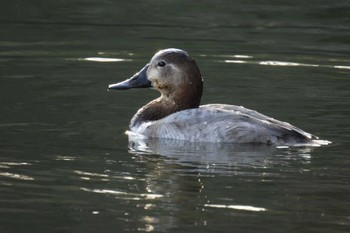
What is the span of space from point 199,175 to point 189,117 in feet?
5.27

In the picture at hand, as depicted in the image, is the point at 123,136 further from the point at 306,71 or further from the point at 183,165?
the point at 306,71

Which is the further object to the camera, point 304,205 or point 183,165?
point 183,165

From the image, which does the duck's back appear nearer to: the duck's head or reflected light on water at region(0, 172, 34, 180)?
the duck's head

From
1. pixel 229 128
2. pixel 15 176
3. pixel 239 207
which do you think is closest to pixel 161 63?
pixel 229 128

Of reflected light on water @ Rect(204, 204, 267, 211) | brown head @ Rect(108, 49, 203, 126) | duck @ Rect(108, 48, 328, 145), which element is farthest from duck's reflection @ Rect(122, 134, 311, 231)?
brown head @ Rect(108, 49, 203, 126)

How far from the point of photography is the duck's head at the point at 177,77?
442 inches

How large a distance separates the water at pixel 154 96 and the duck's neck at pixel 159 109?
0.22 meters

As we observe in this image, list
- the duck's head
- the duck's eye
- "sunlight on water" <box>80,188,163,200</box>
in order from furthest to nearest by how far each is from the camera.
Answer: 1. the duck's eye
2. the duck's head
3. "sunlight on water" <box>80,188,163,200</box>

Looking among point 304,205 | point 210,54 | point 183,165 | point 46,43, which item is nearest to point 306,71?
point 210,54

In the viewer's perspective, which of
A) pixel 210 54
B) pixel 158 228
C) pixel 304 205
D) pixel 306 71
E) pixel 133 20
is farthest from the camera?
pixel 133 20

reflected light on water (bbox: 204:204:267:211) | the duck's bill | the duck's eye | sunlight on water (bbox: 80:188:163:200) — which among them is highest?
the duck's eye

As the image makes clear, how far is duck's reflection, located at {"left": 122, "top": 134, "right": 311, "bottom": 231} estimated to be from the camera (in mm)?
7988

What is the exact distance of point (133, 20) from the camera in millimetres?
18844

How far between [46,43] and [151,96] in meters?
3.62
